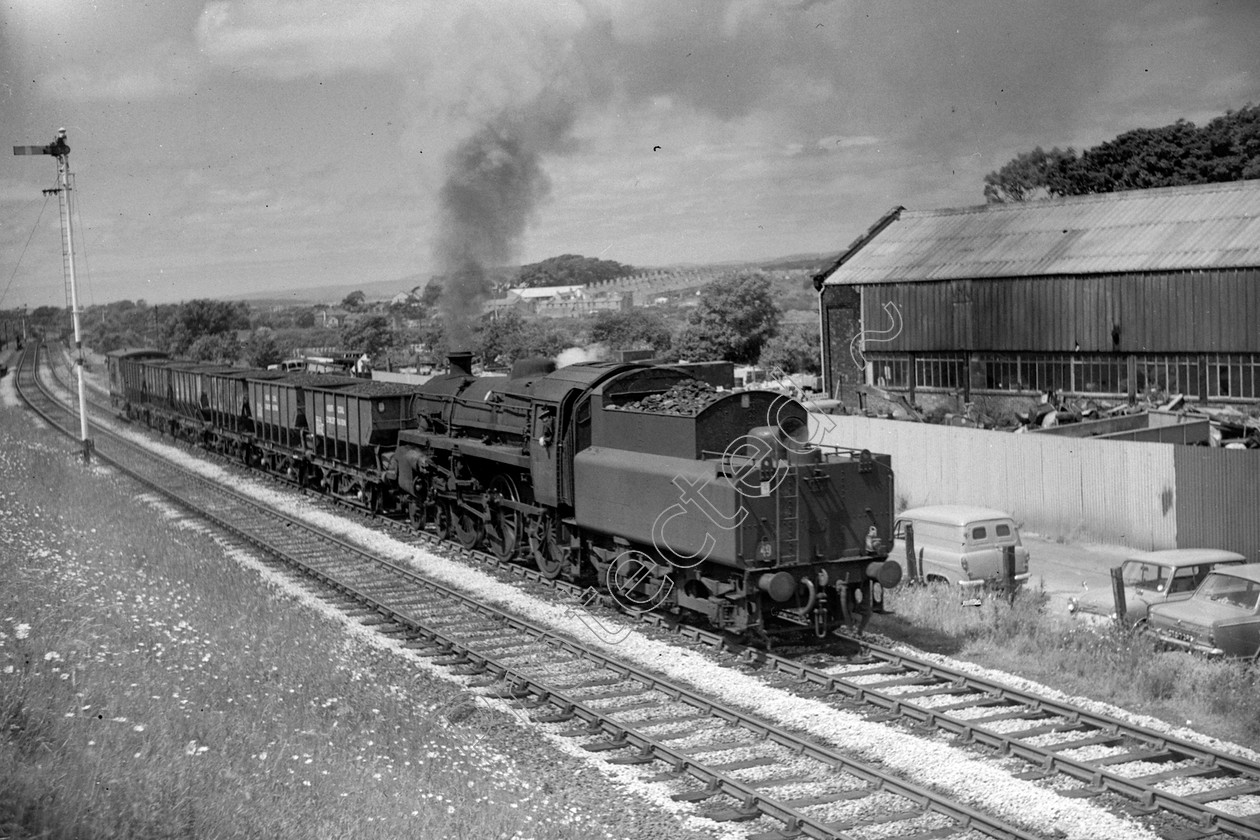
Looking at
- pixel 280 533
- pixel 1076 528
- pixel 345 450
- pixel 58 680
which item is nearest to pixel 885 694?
pixel 58 680

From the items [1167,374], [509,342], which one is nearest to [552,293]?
[509,342]

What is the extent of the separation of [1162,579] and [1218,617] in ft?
6.09

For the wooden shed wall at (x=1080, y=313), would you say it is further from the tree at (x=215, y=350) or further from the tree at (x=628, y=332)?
the tree at (x=215, y=350)

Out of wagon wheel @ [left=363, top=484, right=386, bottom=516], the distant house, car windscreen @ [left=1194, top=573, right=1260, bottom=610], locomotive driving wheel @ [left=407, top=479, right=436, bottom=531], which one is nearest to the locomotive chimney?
locomotive driving wheel @ [left=407, top=479, right=436, bottom=531]

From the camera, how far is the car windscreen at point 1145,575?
1319 cm

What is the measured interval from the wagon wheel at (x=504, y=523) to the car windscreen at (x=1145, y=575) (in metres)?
8.10

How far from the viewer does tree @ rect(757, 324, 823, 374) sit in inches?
1799

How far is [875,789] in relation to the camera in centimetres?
826

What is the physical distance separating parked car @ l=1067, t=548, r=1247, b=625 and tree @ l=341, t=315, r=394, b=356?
58.3 m

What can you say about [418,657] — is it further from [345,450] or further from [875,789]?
[345,450]

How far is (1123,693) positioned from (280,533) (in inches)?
586

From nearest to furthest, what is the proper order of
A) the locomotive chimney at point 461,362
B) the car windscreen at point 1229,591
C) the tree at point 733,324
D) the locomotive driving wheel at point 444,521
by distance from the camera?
the car windscreen at point 1229,591
the locomotive driving wheel at point 444,521
the locomotive chimney at point 461,362
the tree at point 733,324

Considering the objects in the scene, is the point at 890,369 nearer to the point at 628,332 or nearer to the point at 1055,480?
the point at 1055,480

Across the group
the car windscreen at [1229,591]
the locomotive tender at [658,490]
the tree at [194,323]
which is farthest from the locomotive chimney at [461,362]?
the tree at [194,323]
